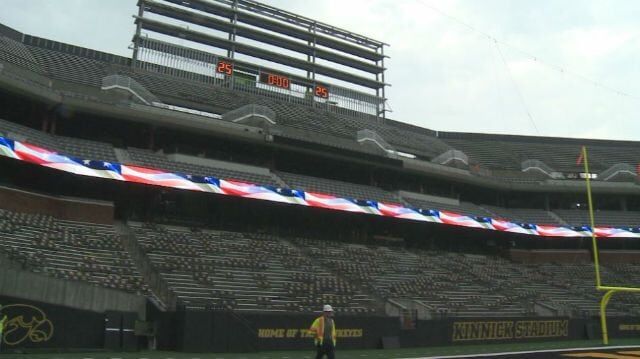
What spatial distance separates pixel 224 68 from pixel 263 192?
15612 mm

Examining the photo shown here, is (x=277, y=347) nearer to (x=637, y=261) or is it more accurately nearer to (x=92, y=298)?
(x=92, y=298)

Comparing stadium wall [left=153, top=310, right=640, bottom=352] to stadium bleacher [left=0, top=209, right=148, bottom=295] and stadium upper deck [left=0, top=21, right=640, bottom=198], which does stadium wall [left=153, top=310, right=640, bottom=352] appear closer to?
stadium bleacher [left=0, top=209, right=148, bottom=295]

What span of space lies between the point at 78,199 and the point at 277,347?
492 inches

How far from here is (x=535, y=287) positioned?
3131 centimetres

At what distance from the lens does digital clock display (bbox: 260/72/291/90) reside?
130ft

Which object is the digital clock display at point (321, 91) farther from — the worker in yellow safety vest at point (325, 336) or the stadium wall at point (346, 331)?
the worker in yellow safety vest at point (325, 336)

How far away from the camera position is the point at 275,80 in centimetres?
4034

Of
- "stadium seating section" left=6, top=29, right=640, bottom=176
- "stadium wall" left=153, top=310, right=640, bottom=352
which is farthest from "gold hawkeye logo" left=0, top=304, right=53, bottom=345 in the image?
"stadium seating section" left=6, top=29, right=640, bottom=176

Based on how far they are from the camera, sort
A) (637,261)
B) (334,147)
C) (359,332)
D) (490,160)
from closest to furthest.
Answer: (359,332)
(334,147)
(637,261)
(490,160)

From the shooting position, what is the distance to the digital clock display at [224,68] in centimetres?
3856

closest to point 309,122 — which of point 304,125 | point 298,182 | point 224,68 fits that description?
point 304,125

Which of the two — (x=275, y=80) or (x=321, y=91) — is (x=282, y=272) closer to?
(x=275, y=80)

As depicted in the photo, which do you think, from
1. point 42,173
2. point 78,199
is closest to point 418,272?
point 78,199

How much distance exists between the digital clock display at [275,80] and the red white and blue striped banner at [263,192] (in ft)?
47.1
